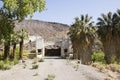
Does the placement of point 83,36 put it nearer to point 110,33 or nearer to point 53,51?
point 110,33

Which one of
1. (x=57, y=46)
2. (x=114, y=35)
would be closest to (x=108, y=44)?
(x=114, y=35)

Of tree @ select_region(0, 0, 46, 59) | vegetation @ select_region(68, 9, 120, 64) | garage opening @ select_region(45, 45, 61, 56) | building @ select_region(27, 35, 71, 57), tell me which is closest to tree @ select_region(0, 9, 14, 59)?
tree @ select_region(0, 0, 46, 59)

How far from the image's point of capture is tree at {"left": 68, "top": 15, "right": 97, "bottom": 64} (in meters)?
70.2

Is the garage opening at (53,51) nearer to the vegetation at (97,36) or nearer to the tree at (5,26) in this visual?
the vegetation at (97,36)

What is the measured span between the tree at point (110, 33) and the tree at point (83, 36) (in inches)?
95.8

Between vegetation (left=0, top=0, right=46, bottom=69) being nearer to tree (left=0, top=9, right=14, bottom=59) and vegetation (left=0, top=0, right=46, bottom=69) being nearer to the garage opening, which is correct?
tree (left=0, top=9, right=14, bottom=59)

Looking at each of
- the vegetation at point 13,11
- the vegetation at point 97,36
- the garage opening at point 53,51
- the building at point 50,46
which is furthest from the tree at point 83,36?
the vegetation at point 13,11

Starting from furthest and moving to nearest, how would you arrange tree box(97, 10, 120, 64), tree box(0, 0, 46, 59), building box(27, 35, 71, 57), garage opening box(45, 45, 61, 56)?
1. garage opening box(45, 45, 61, 56)
2. building box(27, 35, 71, 57)
3. tree box(97, 10, 120, 64)
4. tree box(0, 0, 46, 59)

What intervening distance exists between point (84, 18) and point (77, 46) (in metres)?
7.22

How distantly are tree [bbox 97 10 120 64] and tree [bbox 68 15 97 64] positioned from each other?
7.99ft

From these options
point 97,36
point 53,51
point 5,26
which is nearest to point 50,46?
point 53,51

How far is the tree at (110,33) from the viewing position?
68.2 m

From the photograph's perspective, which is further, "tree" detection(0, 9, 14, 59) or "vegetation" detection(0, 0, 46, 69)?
"tree" detection(0, 9, 14, 59)

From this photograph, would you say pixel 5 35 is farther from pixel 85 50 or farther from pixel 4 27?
pixel 85 50
